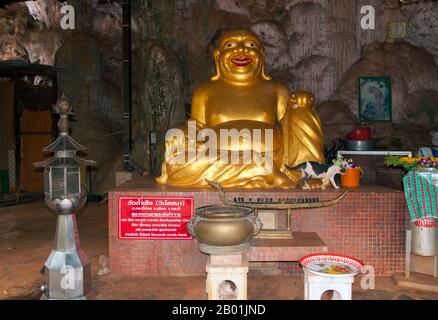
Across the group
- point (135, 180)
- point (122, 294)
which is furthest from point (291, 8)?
point (122, 294)

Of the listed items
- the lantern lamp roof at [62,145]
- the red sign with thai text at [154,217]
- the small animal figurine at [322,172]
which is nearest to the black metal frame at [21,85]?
the red sign with thai text at [154,217]

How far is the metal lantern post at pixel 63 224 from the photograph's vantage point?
285cm

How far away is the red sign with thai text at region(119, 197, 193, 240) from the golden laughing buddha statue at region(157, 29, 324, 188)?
13.6 inches

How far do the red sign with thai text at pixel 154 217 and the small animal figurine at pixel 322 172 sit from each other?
1.02 metres

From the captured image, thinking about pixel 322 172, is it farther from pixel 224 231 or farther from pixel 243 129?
pixel 224 231

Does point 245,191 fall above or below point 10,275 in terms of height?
above

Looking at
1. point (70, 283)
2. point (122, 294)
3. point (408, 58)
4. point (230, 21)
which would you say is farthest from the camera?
point (230, 21)

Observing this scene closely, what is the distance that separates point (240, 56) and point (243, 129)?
0.87m

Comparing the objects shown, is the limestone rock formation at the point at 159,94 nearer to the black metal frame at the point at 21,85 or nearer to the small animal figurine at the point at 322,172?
the black metal frame at the point at 21,85

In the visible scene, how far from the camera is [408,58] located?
22.5ft

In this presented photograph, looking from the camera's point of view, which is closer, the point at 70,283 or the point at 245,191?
the point at 70,283

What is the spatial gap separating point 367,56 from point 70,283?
5907 mm

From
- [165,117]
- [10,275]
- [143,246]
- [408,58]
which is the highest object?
[408,58]

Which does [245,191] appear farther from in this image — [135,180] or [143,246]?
[135,180]
